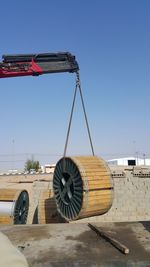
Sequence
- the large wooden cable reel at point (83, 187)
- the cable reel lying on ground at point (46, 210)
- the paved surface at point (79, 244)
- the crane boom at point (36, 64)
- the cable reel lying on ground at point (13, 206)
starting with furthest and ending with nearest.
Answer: the cable reel lying on ground at point (46, 210) → the cable reel lying on ground at point (13, 206) → the crane boom at point (36, 64) → the large wooden cable reel at point (83, 187) → the paved surface at point (79, 244)

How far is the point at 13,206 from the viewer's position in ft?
44.0

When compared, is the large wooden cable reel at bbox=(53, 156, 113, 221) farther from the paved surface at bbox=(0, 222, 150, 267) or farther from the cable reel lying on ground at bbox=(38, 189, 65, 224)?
the cable reel lying on ground at bbox=(38, 189, 65, 224)

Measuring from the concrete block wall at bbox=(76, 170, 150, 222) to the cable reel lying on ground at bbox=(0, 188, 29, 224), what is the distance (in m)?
7.98

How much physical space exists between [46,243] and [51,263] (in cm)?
116

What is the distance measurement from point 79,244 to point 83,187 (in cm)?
331

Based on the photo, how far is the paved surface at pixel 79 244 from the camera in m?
4.86

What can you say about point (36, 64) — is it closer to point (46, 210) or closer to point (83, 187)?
point (83, 187)

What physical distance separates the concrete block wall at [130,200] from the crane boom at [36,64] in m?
11.5

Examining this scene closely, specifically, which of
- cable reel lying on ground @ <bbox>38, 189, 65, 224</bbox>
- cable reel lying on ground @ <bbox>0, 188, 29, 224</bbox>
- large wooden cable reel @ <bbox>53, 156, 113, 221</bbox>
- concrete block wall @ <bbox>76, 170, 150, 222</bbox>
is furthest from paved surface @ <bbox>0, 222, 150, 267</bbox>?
concrete block wall @ <bbox>76, 170, 150, 222</bbox>

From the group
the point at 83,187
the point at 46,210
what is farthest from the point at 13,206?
the point at 83,187

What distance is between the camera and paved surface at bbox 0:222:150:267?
4858 mm

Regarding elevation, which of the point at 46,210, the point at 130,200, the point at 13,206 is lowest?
the point at 130,200

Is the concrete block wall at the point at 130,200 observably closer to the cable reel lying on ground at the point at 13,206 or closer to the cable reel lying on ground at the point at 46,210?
the cable reel lying on ground at the point at 46,210

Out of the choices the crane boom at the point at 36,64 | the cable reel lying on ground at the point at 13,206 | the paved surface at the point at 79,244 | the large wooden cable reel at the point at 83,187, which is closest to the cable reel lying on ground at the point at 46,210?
the cable reel lying on ground at the point at 13,206
